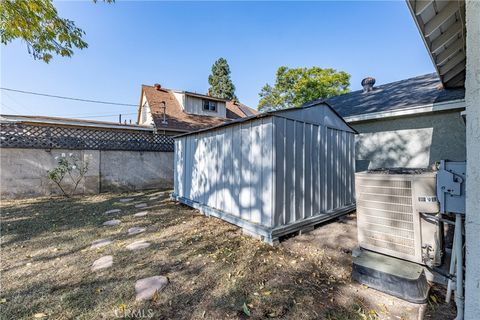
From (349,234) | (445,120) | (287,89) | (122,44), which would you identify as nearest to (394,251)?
(349,234)

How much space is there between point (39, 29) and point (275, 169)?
5.57 metres

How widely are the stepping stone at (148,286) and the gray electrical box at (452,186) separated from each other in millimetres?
2645

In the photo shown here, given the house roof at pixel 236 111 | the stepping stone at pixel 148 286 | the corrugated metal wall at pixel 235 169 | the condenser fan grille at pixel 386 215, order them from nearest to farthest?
the stepping stone at pixel 148 286 < the condenser fan grille at pixel 386 215 < the corrugated metal wall at pixel 235 169 < the house roof at pixel 236 111

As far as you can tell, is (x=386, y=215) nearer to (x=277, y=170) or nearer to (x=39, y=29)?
(x=277, y=170)

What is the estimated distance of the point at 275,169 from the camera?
3.04m

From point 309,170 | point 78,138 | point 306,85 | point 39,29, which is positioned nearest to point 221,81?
point 306,85

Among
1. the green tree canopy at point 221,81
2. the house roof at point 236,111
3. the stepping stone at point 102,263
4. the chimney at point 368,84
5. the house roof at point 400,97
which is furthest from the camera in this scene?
the green tree canopy at point 221,81

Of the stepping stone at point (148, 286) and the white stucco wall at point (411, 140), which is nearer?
the stepping stone at point (148, 286)

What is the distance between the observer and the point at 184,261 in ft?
8.83

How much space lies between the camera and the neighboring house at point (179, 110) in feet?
37.2

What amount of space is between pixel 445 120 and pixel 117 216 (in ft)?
26.0

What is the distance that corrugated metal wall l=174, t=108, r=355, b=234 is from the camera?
3121 millimetres

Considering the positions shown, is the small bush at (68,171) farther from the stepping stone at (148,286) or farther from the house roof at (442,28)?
the house roof at (442,28)

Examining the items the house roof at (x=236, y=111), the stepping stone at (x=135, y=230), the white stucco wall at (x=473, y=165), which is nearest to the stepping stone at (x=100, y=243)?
the stepping stone at (x=135, y=230)
